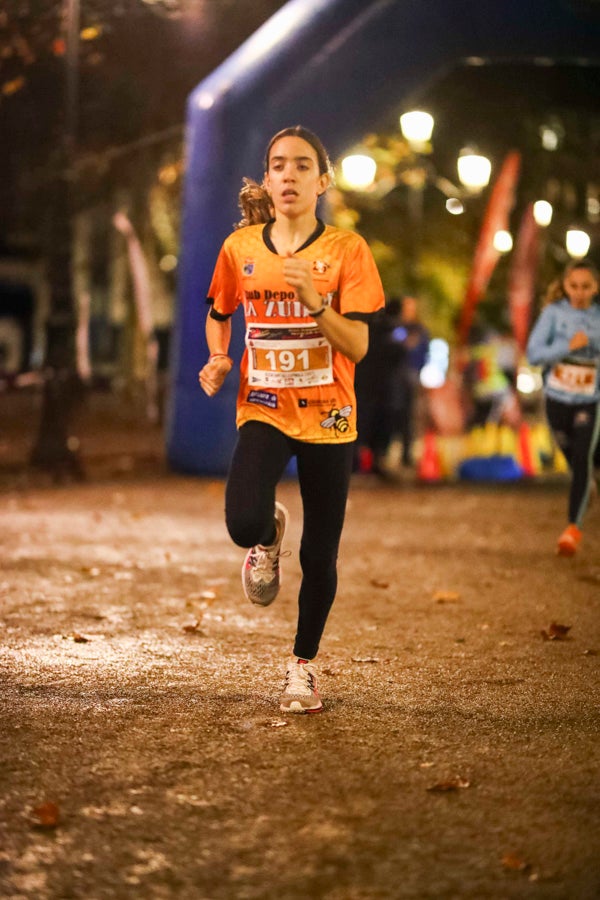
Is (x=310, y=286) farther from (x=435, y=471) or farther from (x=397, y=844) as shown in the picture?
(x=435, y=471)

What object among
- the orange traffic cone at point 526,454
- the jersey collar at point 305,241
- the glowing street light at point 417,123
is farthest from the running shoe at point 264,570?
the orange traffic cone at point 526,454

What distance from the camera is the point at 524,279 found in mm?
18000

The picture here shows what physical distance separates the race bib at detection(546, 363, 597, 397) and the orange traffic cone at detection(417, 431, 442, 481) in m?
→ 6.24

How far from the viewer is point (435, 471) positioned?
1541 cm

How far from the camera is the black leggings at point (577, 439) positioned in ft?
29.5

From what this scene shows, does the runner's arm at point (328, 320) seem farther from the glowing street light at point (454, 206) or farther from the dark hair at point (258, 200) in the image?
the glowing street light at point (454, 206)

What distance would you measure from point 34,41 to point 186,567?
9056 mm

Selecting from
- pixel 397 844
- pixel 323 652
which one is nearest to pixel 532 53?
pixel 323 652

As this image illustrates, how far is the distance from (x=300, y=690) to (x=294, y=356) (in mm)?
1209

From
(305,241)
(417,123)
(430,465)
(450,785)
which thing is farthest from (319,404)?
(417,123)

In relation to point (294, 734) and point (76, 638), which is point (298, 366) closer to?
point (294, 734)

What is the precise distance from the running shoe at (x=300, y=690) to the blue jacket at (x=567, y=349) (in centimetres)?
442

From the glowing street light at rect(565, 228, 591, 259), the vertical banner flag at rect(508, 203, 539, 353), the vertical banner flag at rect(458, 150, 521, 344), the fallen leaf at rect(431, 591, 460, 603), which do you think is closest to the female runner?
the fallen leaf at rect(431, 591, 460, 603)

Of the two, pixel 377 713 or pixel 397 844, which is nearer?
pixel 397 844
